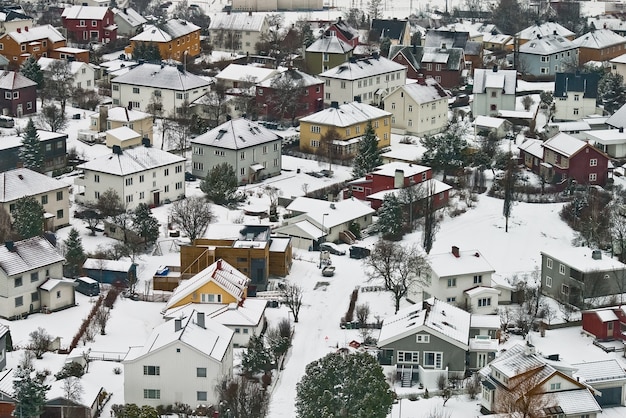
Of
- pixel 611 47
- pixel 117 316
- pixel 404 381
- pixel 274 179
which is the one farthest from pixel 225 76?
pixel 404 381

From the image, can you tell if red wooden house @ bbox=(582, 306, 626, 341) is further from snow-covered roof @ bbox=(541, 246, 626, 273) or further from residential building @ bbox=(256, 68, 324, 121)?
residential building @ bbox=(256, 68, 324, 121)

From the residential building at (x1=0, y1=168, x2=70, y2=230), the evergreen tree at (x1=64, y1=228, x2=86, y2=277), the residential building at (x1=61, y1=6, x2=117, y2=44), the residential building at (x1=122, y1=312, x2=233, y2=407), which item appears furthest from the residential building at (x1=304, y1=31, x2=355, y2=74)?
the residential building at (x1=122, y1=312, x2=233, y2=407)

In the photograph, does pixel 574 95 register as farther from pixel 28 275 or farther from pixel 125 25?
pixel 28 275

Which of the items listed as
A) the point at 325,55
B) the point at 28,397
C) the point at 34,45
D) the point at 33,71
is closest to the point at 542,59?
the point at 325,55

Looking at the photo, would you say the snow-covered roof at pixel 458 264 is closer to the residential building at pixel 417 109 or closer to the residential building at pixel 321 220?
the residential building at pixel 321 220

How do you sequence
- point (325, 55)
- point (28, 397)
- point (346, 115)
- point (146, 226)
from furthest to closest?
1. point (325, 55)
2. point (346, 115)
3. point (146, 226)
4. point (28, 397)
